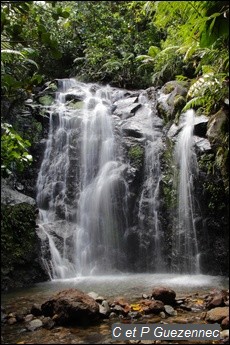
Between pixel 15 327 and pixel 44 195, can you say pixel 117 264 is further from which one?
pixel 15 327

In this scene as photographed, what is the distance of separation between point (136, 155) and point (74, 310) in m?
5.97

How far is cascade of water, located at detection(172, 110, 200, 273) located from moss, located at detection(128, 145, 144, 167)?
99cm

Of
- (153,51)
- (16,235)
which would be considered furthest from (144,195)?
(153,51)

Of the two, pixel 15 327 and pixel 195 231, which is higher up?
pixel 195 231

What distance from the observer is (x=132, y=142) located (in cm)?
966

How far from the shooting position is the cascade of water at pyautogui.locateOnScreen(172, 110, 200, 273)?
7516mm

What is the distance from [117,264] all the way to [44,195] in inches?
109

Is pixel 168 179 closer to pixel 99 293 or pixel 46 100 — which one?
pixel 99 293

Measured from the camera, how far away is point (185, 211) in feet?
25.9

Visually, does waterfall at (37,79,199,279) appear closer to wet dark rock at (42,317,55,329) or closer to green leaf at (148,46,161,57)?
green leaf at (148,46,161,57)

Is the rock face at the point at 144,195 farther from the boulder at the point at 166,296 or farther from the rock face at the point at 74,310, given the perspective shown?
the boulder at the point at 166,296

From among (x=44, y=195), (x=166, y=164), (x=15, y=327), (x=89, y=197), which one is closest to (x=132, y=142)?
(x=166, y=164)

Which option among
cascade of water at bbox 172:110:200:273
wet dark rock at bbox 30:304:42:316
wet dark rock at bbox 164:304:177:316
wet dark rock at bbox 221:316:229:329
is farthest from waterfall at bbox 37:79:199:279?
wet dark rock at bbox 221:316:229:329

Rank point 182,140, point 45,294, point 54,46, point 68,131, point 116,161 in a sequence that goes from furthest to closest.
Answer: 1. point 68,131
2. point 116,161
3. point 182,140
4. point 45,294
5. point 54,46
